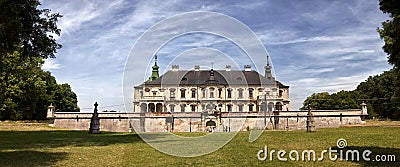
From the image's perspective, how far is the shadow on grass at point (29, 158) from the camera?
907cm

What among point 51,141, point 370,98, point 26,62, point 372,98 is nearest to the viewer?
point 51,141

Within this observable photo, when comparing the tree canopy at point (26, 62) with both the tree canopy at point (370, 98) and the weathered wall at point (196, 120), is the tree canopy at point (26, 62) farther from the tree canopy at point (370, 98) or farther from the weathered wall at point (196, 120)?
the tree canopy at point (370, 98)

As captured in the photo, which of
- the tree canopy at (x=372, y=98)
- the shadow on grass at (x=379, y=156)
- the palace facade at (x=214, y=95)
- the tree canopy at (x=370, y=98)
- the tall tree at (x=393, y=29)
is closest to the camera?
the shadow on grass at (x=379, y=156)

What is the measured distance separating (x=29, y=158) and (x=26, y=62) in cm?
2677

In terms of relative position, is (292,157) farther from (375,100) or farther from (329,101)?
(329,101)

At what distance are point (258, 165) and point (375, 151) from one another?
423 centimetres

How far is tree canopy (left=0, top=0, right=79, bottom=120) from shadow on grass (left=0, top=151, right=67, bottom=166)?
2889 mm

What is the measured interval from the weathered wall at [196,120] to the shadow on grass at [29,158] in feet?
97.5

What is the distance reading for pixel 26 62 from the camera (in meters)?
34.1

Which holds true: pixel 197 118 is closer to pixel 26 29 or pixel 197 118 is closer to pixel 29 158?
pixel 26 29

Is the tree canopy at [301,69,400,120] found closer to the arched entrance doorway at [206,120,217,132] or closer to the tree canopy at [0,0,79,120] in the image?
the arched entrance doorway at [206,120,217,132]

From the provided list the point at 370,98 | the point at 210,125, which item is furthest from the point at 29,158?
the point at 370,98

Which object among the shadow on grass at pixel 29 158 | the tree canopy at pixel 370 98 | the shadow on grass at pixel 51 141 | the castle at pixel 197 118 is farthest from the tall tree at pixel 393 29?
the tree canopy at pixel 370 98

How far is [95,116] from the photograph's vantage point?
81.4 feet
